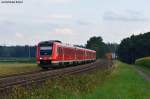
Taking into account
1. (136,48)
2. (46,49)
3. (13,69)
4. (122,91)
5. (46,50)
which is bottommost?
(122,91)

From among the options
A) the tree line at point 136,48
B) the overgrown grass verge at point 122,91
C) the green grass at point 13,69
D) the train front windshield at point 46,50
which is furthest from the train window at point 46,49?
the tree line at point 136,48

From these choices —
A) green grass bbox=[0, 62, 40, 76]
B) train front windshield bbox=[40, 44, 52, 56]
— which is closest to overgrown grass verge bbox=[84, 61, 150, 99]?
green grass bbox=[0, 62, 40, 76]

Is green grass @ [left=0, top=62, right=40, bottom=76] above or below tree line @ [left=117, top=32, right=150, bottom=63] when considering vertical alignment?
below

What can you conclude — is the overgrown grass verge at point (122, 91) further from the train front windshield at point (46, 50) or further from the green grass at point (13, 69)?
the train front windshield at point (46, 50)

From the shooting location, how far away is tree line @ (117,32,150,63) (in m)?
159

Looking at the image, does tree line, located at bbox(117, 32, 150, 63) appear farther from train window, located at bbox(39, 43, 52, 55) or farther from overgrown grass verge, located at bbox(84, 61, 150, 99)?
overgrown grass verge, located at bbox(84, 61, 150, 99)

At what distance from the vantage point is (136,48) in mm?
165000

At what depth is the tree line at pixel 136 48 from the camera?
159m

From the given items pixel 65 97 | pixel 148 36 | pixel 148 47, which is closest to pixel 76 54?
pixel 65 97

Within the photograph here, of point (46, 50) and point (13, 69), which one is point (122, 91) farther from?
point (13, 69)

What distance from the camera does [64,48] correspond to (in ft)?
211

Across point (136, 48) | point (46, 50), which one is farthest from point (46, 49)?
point (136, 48)

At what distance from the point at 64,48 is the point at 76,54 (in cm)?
1430

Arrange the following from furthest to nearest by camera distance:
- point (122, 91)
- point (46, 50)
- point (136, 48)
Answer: point (136, 48) < point (46, 50) < point (122, 91)
